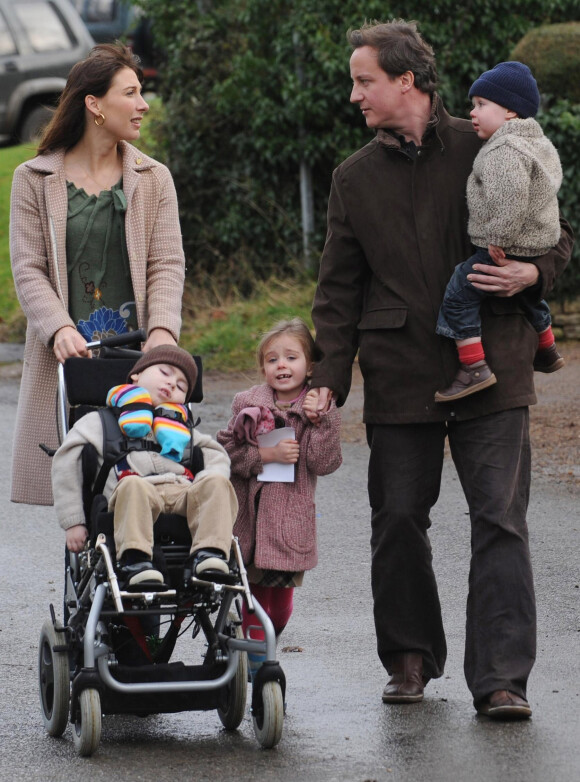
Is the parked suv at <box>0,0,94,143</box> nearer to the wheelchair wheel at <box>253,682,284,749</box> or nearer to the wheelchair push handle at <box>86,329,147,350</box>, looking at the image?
the wheelchair push handle at <box>86,329,147,350</box>

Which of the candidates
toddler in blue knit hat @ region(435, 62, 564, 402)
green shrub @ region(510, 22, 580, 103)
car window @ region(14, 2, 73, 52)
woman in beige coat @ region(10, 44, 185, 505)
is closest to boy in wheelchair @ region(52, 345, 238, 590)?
woman in beige coat @ region(10, 44, 185, 505)

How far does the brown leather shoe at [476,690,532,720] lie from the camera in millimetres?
4742

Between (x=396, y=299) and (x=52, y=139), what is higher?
(x=52, y=139)

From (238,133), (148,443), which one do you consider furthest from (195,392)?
(238,133)

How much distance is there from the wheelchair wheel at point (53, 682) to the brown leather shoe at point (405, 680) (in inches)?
45.0

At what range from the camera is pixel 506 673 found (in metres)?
4.83

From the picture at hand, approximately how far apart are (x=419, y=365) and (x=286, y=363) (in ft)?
1.60

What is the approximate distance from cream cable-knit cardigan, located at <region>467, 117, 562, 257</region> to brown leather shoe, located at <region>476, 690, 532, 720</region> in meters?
1.47

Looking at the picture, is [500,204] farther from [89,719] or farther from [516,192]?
[89,719]

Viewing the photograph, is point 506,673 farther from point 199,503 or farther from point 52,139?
point 52,139

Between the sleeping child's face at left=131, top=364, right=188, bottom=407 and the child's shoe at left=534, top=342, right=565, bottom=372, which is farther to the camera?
the child's shoe at left=534, top=342, right=565, bottom=372

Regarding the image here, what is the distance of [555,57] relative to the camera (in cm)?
1498

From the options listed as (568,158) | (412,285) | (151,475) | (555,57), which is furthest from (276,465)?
(555,57)

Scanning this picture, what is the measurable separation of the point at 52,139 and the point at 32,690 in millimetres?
2052
